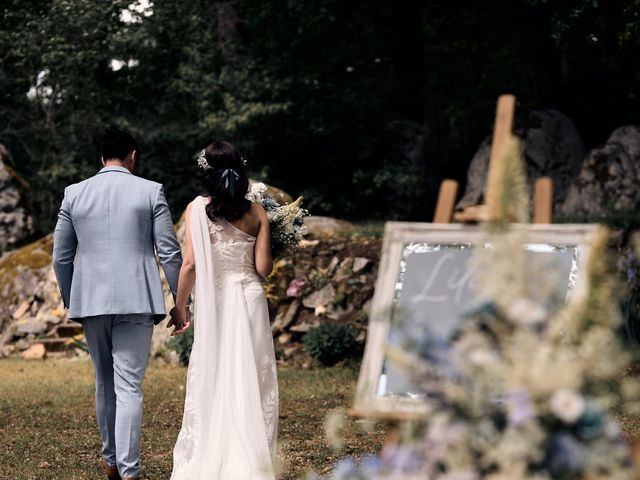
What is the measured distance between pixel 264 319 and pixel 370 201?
13505mm

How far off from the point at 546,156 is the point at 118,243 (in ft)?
44.3

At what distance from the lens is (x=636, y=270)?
12359mm

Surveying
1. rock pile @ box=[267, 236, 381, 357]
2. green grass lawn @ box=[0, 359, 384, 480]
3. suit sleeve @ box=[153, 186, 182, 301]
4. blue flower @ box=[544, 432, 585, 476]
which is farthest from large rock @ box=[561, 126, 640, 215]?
blue flower @ box=[544, 432, 585, 476]

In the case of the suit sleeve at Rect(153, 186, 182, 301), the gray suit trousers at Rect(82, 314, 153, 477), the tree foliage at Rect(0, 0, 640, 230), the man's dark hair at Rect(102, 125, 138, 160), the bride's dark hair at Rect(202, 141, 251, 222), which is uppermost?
the tree foliage at Rect(0, 0, 640, 230)

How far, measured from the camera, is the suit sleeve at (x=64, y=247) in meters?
6.43

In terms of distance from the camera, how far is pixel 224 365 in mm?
6434

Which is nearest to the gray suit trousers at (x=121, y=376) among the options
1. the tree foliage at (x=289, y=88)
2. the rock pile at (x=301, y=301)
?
the rock pile at (x=301, y=301)

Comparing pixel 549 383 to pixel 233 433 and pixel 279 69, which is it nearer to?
pixel 233 433

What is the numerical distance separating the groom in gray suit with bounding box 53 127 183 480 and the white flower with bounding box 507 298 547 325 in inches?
144

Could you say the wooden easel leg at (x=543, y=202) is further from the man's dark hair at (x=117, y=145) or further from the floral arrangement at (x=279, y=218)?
the man's dark hair at (x=117, y=145)

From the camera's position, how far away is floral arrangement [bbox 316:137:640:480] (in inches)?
113

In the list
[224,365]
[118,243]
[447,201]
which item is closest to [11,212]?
[118,243]

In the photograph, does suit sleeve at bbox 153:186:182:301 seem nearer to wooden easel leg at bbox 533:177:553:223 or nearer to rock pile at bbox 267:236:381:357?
wooden easel leg at bbox 533:177:553:223

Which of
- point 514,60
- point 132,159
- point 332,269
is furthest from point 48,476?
point 514,60
